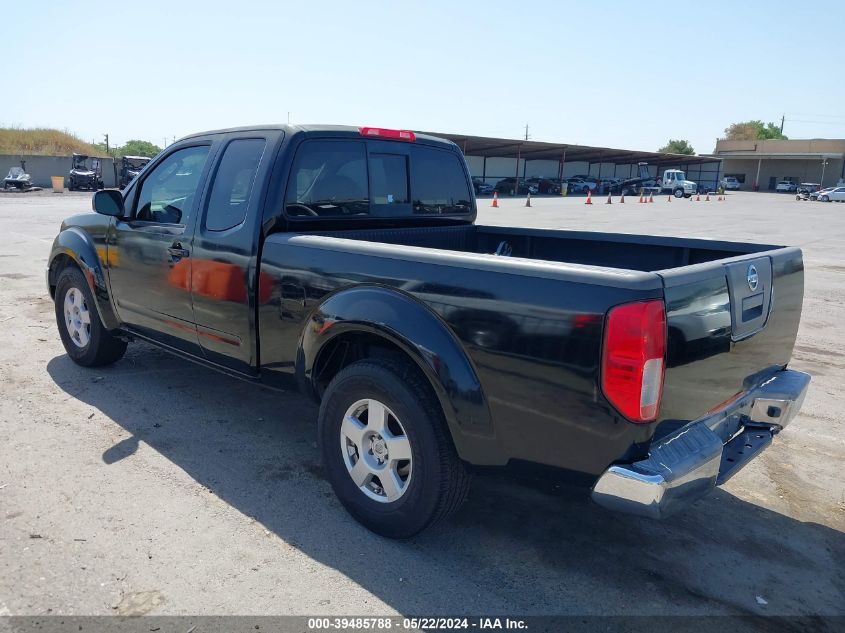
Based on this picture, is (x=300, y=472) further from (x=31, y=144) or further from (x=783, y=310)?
(x=31, y=144)

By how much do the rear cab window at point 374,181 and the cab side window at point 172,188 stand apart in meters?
0.82

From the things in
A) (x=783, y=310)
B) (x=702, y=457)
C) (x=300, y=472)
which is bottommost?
(x=300, y=472)

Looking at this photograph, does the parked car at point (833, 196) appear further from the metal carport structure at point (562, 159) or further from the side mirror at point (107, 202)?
the side mirror at point (107, 202)

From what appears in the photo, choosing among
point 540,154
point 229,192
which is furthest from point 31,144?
point 229,192

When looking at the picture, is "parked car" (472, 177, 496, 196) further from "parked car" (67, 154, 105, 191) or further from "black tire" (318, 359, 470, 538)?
"black tire" (318, 359, 470, 538)

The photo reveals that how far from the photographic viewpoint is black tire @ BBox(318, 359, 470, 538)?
2863 millimetres

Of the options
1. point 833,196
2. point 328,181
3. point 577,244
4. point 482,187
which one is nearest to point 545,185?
point 482,187

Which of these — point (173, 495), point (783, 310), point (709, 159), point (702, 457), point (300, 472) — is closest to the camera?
point (702, 457)

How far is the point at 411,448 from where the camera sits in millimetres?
2930

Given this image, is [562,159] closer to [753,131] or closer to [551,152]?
[551,152]

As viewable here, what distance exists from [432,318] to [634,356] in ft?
2.87

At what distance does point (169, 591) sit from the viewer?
274 cm

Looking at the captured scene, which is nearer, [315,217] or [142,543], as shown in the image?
[142,543]

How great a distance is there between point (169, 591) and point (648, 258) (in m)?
3.31
